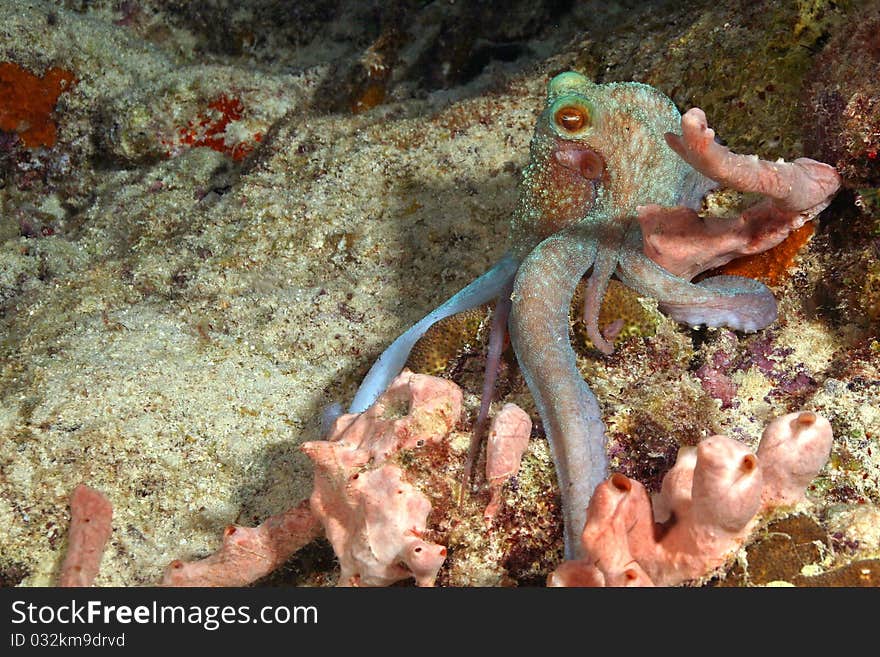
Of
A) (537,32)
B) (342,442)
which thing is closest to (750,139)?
(342,442)

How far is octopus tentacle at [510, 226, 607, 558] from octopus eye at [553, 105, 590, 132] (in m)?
0.41

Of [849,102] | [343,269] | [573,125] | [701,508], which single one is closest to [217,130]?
[343,269]

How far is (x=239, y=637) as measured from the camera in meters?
1.99

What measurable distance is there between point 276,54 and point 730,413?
22.7 ft

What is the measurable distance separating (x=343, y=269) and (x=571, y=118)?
2.14m

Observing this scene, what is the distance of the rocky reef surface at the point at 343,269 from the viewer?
237 centimetres

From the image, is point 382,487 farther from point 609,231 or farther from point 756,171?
point 756,171

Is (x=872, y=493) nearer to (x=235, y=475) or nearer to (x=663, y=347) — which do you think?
(x=663, y=347)

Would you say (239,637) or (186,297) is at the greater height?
(186,297)

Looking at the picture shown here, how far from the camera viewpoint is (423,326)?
2.88 metres

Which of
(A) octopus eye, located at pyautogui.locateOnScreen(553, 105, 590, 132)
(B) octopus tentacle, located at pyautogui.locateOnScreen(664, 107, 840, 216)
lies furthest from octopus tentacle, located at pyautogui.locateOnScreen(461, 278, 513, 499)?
(B) octopus tentacle, located at pyautogui.locateOnScreen(664, 107, 840, 216)

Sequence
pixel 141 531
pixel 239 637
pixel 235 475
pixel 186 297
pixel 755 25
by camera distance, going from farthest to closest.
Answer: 1. pixel 186 297
2. pixel 755 25
3. pixel 235 475
4. pixel 141 531
5. pixel 239 637

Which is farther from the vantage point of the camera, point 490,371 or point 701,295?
point 701,295

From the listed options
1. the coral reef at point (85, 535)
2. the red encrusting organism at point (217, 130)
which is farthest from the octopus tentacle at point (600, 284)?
the red encrusting organism at point (217, 130)
